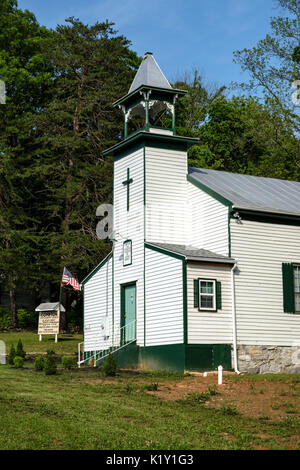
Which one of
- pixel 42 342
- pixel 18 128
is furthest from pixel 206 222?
pixel 18 128

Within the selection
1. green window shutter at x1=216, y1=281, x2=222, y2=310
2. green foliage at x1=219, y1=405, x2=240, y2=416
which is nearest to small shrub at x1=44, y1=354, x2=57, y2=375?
green window shutter at x1=216, y1=281, x2=222, y2=310

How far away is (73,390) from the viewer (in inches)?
629

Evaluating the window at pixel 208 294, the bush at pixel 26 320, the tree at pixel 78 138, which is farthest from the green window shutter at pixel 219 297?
the bush at pixel 26 320

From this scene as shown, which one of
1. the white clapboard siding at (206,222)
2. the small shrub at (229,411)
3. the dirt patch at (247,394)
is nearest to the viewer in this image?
the small shrub at (229,411)

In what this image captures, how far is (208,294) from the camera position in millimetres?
21281

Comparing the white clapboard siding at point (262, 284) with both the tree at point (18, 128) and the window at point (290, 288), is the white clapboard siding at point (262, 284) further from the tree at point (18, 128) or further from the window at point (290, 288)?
the tree at point (18, 128)

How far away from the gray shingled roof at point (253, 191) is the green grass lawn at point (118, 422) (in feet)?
27.9

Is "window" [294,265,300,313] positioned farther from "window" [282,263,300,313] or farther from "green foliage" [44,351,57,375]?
"green foliage" [44,351,57,375]

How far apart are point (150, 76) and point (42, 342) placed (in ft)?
47.0

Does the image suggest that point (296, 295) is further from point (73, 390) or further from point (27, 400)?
point (27, 400)

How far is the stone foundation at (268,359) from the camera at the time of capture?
846 inches

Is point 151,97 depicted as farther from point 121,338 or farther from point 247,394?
point 247,394
